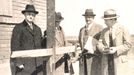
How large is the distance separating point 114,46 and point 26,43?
155cm

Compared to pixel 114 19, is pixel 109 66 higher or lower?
lower

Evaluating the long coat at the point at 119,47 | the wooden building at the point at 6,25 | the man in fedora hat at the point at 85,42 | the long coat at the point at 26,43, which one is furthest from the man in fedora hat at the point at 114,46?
the wooden building at the point at 6,25

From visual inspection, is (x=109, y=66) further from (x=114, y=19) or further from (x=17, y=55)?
(x=17, y=55)

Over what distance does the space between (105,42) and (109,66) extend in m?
0.43

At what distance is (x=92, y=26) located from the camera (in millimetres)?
8727

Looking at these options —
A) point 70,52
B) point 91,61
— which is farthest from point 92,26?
point 70,52

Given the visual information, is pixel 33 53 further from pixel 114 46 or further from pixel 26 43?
pixel 114 46

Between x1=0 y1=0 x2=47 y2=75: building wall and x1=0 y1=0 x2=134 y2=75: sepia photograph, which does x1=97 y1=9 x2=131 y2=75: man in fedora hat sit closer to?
x1=0 y1=0 x2=134 y2=75: sepia photograph

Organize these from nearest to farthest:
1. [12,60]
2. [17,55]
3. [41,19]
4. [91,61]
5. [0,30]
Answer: [17,55], [12,60], [91,61], [0,30], [41,19]

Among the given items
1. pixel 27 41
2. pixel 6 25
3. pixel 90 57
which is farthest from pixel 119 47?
pixel 6 25

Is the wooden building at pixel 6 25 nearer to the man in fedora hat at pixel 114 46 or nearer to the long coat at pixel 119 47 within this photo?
the man in fedora hat at pixel 114 46

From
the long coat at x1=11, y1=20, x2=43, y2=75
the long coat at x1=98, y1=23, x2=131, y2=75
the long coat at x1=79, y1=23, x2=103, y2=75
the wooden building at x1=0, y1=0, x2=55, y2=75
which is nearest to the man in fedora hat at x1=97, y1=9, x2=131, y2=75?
the long coat at x1=98, y1=23, x2=131, y2=75

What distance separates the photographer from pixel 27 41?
7477mm

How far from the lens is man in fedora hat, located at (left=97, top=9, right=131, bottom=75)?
7.65 meters
